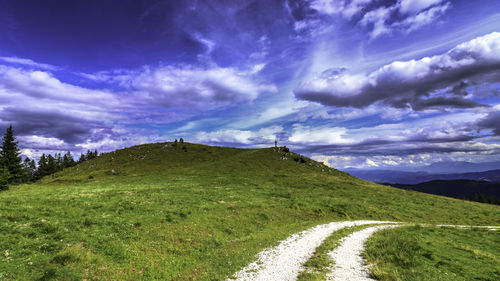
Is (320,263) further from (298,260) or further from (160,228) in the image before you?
(160,228)

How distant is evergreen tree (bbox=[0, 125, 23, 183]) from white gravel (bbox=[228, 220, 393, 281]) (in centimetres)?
9251

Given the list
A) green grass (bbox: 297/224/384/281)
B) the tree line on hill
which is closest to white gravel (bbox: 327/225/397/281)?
green grass (bbox: 297/224/384/281)

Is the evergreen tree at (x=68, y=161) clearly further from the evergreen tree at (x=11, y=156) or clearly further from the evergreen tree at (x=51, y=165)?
the evergreen tree at (x=11, y=156)

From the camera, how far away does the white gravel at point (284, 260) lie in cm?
1352

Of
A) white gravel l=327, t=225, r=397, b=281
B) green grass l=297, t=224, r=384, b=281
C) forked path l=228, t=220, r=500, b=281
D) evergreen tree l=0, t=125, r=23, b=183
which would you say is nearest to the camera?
green grass l=297, t=224, r=384, b=281

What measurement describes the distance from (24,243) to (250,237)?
58.2ft

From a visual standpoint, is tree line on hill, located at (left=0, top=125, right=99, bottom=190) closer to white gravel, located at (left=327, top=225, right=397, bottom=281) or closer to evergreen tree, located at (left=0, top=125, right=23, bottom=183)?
evergreen tree, located at (left=0, top=125, right=23, bottom=183)

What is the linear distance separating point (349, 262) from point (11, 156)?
103m

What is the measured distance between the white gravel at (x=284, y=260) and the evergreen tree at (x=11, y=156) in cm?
9251

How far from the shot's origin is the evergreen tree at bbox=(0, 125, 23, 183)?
70062 millimetres

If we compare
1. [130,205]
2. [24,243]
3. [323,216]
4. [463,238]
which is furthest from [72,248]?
[463,238]

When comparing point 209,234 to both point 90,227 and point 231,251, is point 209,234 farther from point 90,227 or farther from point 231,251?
point 90,227

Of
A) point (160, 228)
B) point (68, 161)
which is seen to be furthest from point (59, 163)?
point (160, 228)

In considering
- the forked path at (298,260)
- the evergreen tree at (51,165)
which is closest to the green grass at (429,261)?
the forked path at (298,260)
